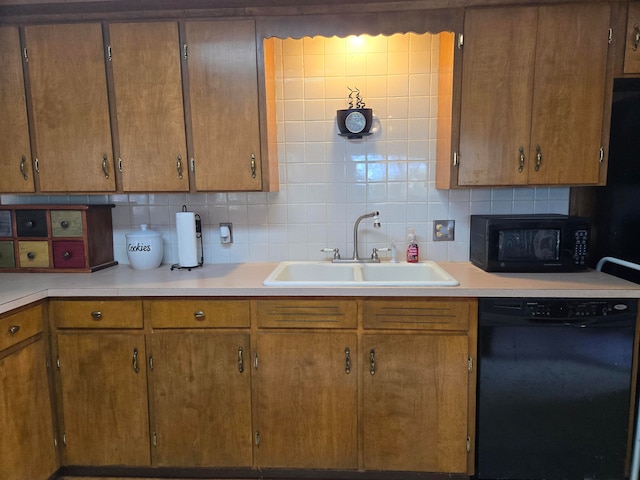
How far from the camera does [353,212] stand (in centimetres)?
228

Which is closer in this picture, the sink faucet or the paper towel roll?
the paper towel roll

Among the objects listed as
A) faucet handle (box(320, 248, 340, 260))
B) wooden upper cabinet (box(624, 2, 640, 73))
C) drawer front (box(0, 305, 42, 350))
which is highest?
wooden upper cabinet (box(624, 2, 640, 73))

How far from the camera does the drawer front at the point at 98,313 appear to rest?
1786mm

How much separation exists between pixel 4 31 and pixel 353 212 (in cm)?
197

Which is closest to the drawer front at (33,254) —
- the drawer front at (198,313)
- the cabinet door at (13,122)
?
the cabinet door at (13,122)

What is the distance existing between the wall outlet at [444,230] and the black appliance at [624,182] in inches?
28.3

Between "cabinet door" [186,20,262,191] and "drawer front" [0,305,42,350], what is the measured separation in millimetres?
918

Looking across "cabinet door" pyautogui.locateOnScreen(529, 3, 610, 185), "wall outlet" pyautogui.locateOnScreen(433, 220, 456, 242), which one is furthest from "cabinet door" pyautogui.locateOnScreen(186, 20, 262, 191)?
"cabinet door" pyautogui.locateOnScreen(529, 3, 610, 185)

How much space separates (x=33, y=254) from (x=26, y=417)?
856mm

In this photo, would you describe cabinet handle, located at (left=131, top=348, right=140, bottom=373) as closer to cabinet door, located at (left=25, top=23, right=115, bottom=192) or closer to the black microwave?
cabinet door, located at (left=25, top=23, right=115, bottom=192)

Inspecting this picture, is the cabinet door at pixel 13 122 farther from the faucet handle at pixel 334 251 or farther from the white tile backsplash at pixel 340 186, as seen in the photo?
the faucet handle at pixel 334 251

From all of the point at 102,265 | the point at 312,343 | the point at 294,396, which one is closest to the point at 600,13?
the point at 312,343

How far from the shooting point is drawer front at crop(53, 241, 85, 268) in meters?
2.10

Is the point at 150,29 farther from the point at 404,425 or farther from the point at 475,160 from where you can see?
the point at 404,425
